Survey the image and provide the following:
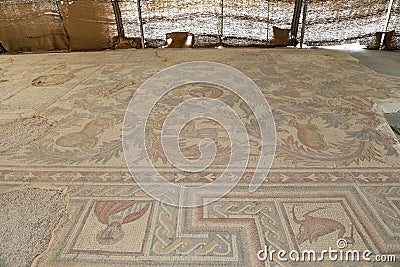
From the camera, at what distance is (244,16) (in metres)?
4.44

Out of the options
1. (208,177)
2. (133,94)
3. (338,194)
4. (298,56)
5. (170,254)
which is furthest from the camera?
(298,56)

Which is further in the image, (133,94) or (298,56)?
(298,56)

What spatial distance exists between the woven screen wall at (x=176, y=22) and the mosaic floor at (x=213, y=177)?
2.49 metres

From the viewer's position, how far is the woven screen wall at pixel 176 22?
4.35 meters

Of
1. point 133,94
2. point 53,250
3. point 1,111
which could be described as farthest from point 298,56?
point 53,250

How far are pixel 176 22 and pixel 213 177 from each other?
3.95 meters

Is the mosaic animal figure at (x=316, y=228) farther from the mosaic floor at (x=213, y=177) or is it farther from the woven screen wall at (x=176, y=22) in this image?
the woven screen wall at (x=176, y=22)

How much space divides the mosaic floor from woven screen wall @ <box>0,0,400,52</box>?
8.17ft

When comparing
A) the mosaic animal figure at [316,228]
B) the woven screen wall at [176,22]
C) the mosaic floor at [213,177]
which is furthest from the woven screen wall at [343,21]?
the mosaic animal figure at [316,228]

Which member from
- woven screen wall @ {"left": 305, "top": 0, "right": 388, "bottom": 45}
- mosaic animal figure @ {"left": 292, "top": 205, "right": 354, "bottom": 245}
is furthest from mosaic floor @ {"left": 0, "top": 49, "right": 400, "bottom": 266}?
woven screen wall @ {"left": 305, "top": 0, "right": 388, "bottom": 45}

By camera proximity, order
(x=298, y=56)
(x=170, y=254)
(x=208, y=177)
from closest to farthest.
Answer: (x=170, y=254) < (x=208, y=177) < (x=298, y=56)

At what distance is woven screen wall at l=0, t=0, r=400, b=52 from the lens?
4352 mm

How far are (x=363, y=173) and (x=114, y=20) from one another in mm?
4421

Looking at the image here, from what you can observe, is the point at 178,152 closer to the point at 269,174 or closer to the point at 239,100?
the point at 269,174
